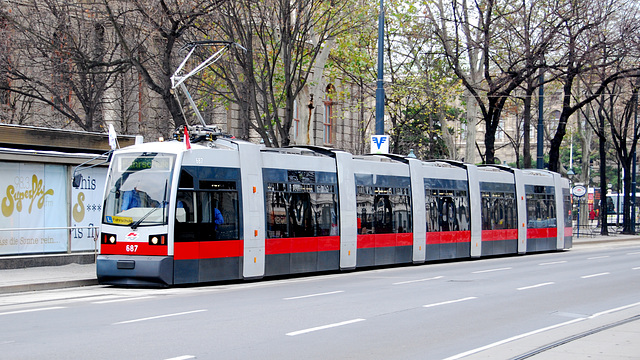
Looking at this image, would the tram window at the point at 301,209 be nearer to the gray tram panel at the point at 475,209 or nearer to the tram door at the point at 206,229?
the tram door at the point at 206,229

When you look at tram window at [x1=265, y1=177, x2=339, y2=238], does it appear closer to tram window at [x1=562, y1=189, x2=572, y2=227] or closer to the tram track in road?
the tram track in road

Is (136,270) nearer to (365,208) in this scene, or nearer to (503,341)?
(365,208)

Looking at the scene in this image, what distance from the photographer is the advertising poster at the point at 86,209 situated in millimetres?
20031

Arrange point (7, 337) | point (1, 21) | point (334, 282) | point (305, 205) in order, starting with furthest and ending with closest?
point (1, 21) → point (305, 205) → point (334, 282) → point (7, 337)

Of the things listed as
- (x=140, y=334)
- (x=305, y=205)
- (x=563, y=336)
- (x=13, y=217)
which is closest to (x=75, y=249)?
(x=13, y=217)

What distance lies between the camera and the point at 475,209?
86.3 feet

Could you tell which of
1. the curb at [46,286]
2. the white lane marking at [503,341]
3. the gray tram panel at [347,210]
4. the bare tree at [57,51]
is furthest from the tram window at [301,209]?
the bare tree at [57,51]

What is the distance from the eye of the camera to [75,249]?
65.3 feet

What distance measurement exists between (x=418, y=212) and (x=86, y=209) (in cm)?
983

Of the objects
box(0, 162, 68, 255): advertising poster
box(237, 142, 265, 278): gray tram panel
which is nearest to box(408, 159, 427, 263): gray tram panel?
box(237, 142, 265, 278): gray tram panel

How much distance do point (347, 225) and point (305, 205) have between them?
193 centimetres

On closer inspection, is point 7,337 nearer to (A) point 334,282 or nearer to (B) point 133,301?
(B) point 133,301

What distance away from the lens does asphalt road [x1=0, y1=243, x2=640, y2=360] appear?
870 cm

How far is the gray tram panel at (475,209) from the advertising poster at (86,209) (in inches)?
490
